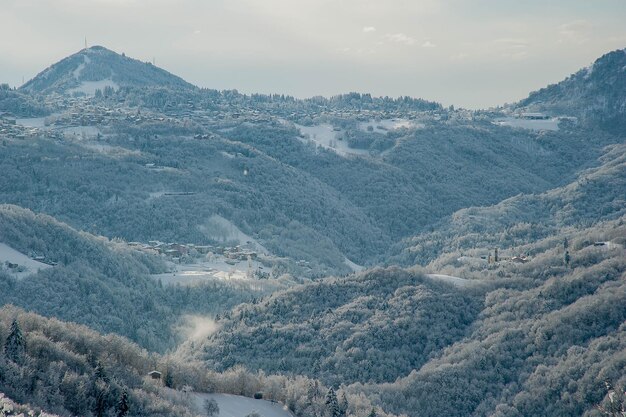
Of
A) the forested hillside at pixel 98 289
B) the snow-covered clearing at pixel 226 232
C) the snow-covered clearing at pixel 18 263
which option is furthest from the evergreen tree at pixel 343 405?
the snow-covered clearing at pixel 226 232

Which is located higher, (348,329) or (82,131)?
(82,131)

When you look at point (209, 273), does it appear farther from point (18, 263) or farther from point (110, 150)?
point (110, 150)

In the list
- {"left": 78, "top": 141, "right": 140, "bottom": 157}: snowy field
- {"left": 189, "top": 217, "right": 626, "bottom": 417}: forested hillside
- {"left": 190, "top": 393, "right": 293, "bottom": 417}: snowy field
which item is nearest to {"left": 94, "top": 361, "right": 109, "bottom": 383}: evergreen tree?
{"left": 190, "top": 393, "right": 293, "bottom": 417}: snowy field

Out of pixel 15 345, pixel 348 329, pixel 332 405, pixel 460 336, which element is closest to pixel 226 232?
pixel 348 329

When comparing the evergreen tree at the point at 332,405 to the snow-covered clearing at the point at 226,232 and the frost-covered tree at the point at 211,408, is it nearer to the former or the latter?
the frost-covered tree at the point at 211,408

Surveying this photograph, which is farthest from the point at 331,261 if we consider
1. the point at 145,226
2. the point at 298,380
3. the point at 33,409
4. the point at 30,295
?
the point at 33,409

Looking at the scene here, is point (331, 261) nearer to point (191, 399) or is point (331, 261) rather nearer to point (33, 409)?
point (191, 399)
